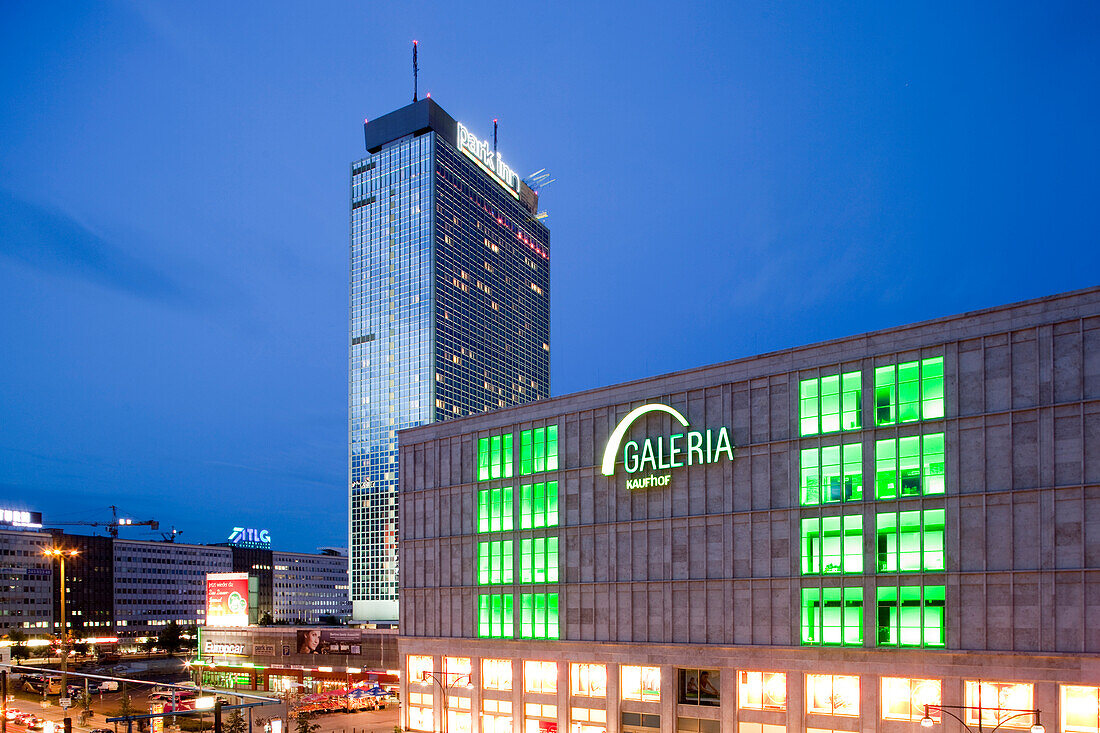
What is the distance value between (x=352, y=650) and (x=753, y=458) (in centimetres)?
7069

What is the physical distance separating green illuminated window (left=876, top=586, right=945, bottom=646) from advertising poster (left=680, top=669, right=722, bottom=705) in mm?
12651

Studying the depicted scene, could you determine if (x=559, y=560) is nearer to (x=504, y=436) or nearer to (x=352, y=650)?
(x=504, y=436)

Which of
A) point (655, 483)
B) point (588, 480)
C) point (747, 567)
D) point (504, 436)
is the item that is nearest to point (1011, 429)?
point (747, 567)

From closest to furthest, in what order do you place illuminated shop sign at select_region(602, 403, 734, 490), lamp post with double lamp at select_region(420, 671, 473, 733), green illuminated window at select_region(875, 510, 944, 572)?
green illuminated window at select_region(875, 510, 944, 572) < illuminated shop sign at select_region(602, 403, 734, 490) < lamp post with double lamp at select_region(420, 671, 473, 733)

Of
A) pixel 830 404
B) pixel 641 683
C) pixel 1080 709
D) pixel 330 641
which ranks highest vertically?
pixel 830 404

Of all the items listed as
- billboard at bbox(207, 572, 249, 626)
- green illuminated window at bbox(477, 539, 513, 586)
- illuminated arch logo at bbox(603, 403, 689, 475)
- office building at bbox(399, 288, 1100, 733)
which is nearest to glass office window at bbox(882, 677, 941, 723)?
office building at bbox(399, 288, 1100, 733)

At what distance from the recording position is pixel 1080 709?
48.6m

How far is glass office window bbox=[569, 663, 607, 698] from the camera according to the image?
7012cm

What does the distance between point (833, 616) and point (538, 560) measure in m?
26.2

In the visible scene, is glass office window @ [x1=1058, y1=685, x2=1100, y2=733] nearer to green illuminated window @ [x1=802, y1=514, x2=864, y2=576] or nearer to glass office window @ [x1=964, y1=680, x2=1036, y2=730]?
glass office window @ [x1=964, y1=680, x2=1036, y2=730]

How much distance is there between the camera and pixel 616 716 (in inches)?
2685

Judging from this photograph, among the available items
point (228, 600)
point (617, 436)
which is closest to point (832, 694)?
point (617, 436)

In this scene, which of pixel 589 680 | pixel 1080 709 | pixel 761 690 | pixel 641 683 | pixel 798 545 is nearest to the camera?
pixel 1080 709

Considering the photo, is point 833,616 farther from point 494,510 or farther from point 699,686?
point 494,510
